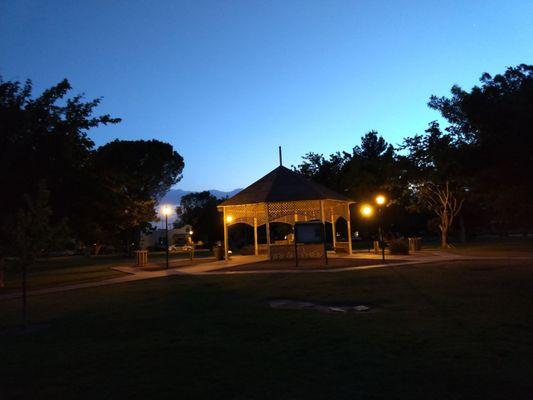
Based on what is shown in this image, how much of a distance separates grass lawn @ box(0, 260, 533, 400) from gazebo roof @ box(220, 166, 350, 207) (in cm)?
1360

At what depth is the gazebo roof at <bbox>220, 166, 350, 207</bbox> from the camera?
27.6 metres

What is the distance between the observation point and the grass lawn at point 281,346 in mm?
5527

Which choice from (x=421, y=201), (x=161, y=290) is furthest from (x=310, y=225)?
(x=421, y=201)

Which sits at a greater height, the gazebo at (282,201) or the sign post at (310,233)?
the gazebo at (282,201)

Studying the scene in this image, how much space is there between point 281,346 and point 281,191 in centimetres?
2117

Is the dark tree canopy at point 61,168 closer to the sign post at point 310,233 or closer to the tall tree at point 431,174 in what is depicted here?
the sign post at point 310,233

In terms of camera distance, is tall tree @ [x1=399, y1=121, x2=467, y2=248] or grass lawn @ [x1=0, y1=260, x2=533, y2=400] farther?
tall tree @ [x1=399, y1=121, x2=467, y2=248]

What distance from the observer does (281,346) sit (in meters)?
7.47

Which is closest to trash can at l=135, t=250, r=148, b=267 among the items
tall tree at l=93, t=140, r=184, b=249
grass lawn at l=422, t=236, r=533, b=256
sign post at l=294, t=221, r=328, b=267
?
tall tree at l=93, t=140, r=184, b=249

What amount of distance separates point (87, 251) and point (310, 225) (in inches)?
1695

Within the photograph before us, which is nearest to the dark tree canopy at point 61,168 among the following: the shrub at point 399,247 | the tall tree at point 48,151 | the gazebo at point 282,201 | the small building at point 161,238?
the tall tree at point 48,151

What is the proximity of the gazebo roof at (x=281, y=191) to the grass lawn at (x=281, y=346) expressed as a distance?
44.6 feet

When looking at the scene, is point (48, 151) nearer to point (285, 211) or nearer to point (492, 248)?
point (285, 211)

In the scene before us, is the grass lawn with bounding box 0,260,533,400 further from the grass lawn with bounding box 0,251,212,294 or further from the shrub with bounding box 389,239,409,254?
the shrub with bounding box 389,239,409,254
